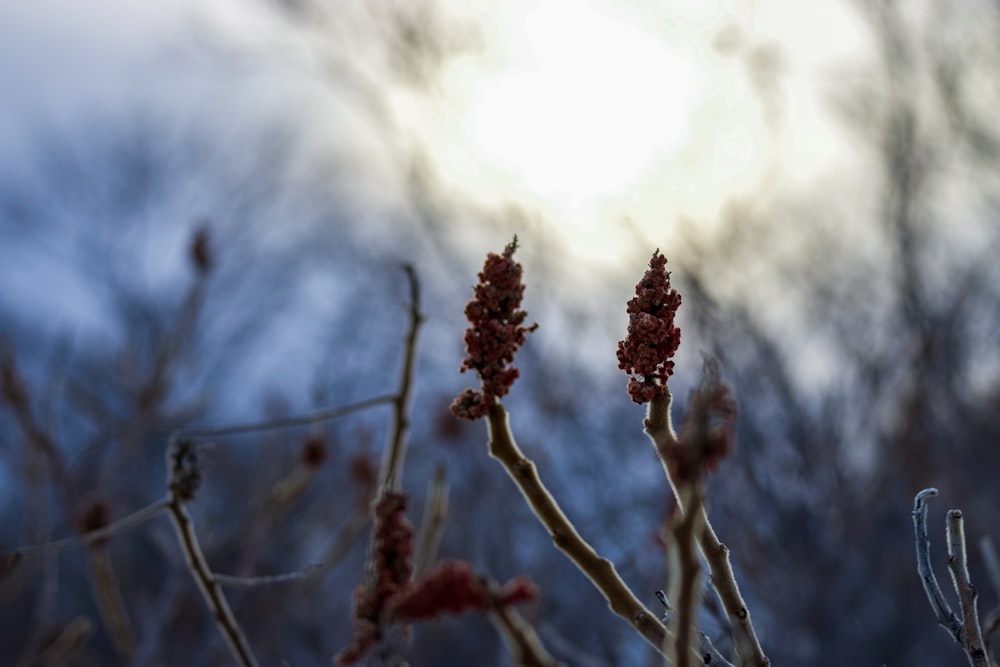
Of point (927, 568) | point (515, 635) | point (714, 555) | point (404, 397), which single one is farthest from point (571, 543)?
point (404, 397)

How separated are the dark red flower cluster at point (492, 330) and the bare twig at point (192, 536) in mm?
448

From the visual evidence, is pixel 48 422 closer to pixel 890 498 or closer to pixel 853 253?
pixel 890 498

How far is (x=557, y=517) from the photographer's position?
3.14 ft

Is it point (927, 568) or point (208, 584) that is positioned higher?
point (927, 568)

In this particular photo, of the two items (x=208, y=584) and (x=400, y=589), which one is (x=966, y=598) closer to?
(x=400, y=589)

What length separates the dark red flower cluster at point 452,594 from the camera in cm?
73

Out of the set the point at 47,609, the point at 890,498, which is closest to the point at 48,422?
the point at 47,609

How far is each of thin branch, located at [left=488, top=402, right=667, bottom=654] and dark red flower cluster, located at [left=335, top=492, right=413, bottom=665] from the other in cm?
14

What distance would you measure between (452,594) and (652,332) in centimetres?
34

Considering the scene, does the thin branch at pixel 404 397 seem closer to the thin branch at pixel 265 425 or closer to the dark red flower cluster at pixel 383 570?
the thin branch at pixel 265 425

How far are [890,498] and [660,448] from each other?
5505 millimetres

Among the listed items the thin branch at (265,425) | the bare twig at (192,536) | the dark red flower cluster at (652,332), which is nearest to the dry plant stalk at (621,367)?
the dark red flower cluster at (652,332)

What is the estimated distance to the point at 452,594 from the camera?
0.74 meters

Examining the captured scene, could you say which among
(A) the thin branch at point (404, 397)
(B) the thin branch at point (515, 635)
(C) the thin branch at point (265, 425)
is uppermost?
(A) the thin branch at point (404, 397)
